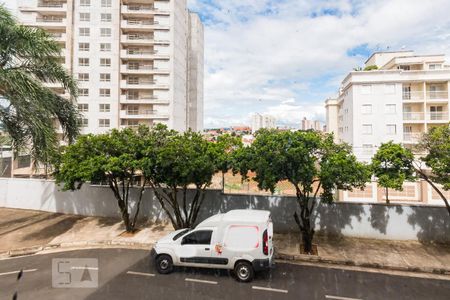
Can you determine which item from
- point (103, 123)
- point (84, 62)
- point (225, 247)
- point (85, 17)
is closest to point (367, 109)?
point (225, 247)

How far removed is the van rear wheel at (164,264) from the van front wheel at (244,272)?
8.06 feet

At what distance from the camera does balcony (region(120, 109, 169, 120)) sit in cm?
4156

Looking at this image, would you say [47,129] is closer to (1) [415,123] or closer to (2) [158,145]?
(2) [158,145]

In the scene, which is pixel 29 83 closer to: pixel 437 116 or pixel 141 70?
pixel 141 70

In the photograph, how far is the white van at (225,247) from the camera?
8711mm

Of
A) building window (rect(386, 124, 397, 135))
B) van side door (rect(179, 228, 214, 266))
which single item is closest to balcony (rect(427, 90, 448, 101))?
building window (rect(386, 124, 397, 135))

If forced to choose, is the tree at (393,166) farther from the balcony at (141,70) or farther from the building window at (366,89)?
the balcony at (141,70)

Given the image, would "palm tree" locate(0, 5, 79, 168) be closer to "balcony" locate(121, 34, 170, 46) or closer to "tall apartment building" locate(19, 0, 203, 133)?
"tall apartment building" locate(19, 0, 203, 133)

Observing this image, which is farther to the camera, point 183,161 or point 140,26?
point 140,26

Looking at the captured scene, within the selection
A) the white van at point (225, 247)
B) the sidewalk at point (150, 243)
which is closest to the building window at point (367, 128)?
the sidewalk at point (150, 243)

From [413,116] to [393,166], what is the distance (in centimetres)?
3091

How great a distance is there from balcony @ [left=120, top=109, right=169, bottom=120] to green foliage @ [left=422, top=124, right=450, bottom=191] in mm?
36335

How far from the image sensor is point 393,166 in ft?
37.0

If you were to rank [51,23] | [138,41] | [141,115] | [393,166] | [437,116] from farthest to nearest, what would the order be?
[141,115] → [138,41] → [51,23] → [437,116] → [393,166]
